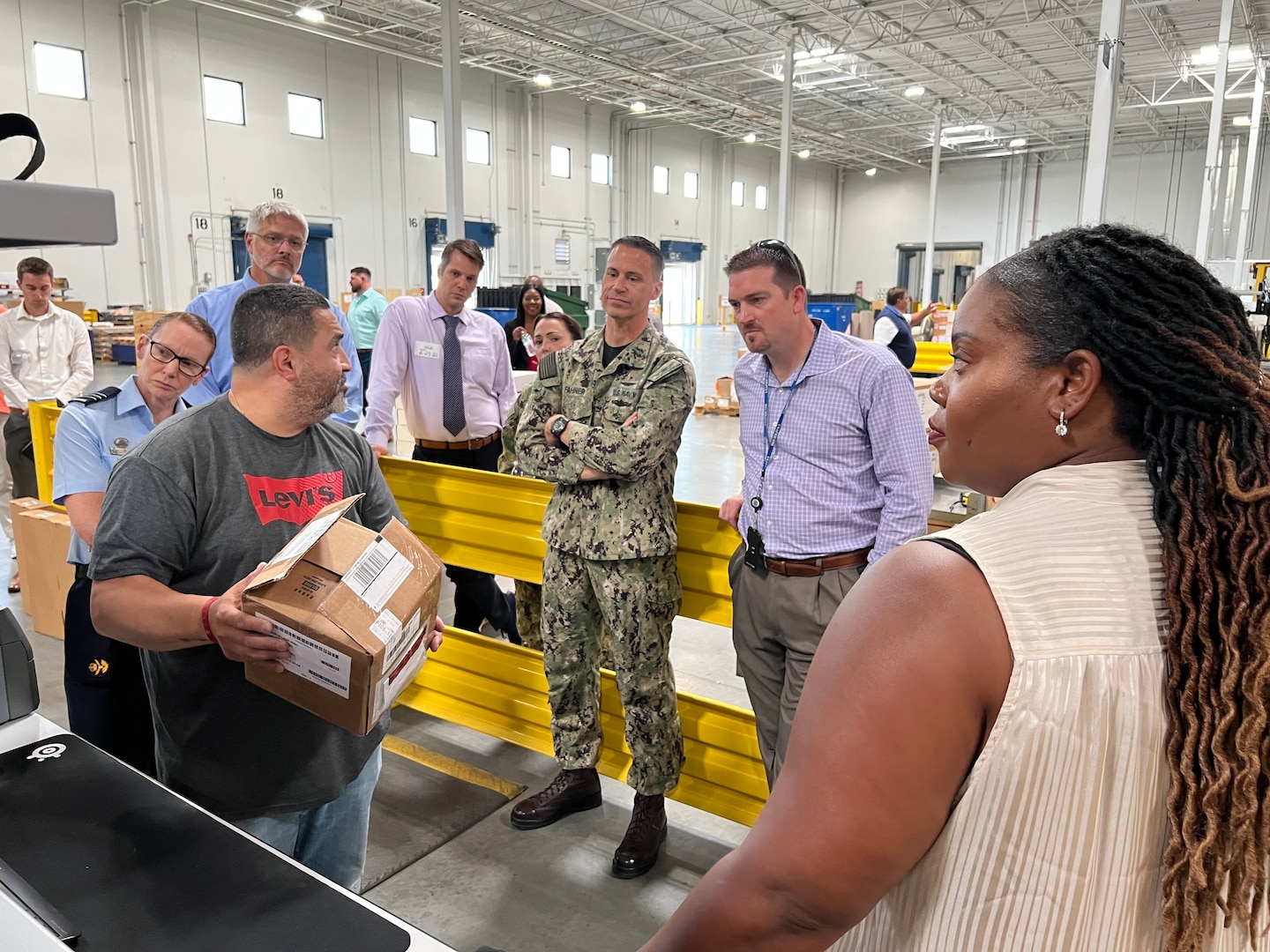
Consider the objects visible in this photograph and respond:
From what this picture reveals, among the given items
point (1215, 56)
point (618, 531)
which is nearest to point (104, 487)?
point (618, 531)

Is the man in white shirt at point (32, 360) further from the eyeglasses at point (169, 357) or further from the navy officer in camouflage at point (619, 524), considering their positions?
the navy officer in camouflage at point (619, 524)

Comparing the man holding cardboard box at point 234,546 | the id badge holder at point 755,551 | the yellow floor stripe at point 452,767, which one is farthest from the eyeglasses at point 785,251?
the yellow floor stripe at point 452,767

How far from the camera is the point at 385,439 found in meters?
4.22

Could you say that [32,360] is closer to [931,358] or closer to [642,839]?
[642,839]

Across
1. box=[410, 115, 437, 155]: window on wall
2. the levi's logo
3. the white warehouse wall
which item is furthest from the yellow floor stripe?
box=[410, 115, 437, 155]: window on wall

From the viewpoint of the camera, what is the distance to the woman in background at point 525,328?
6.14 meters

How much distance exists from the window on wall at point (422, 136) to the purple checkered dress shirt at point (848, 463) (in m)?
18.8

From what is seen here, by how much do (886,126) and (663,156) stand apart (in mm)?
6699

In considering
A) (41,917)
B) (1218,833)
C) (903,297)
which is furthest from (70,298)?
(1218,833)

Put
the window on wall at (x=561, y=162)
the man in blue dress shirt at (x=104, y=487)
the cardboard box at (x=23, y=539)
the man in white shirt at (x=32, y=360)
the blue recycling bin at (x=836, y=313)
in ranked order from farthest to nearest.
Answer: the window on wall at (x=561, y=162)
the blue recycling bin at (x=836, y=313)
the man in white shirt at (x=32, y=360)
the cardboard box at (x=23, y=539)
the man in blue dress shirt at (x=104, y=487)

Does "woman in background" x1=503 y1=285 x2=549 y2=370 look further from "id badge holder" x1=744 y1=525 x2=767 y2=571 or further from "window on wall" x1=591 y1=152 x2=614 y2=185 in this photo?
"window on wall" x1=591 y1=152 x2=614 y2=185

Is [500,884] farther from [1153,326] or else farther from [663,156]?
[663,156]

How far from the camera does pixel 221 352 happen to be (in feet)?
11.7

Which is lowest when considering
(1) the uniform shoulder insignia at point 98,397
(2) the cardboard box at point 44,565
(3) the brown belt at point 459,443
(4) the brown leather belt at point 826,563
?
(2) the cardboard box at point 44,565
